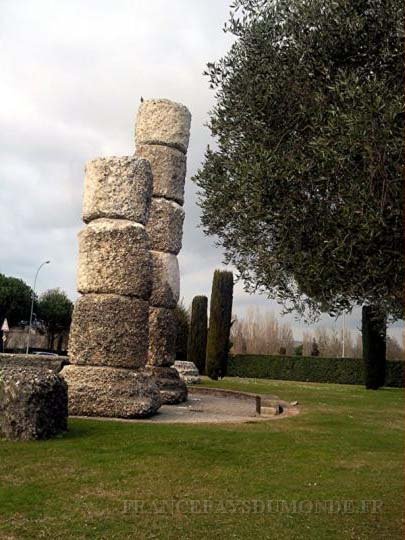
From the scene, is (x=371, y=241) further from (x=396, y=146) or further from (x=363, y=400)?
(x=363, y=400)

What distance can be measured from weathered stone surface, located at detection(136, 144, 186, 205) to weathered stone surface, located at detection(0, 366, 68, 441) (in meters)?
8.19

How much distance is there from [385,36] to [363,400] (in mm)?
15357

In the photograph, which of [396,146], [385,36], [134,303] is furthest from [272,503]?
[134,303]

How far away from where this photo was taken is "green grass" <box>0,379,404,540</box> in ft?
20.4

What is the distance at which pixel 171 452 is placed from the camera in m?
9.23

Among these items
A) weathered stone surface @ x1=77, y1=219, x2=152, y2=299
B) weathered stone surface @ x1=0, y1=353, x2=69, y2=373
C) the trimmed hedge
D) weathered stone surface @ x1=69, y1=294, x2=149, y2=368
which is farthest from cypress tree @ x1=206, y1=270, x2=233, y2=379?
weathered stone surface @ x1=77, y1=219, x2=152, y2=299

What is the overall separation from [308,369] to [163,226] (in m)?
23.6

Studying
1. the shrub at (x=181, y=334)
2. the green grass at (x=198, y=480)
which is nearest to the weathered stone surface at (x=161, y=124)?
the green grass at (x=198, y=480)

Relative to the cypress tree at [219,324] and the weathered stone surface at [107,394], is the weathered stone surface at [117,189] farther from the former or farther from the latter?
the cypress tree at [219,324]

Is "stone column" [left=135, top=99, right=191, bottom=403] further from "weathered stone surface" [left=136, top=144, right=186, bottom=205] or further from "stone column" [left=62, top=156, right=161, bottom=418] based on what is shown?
"stone column" [left=62, top=156, right=161, bottom=418]

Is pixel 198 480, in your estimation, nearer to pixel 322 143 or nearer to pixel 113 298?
pixel 322 143

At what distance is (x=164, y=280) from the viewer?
16859 millimetres

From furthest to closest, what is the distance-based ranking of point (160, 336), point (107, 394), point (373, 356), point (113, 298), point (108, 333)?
point (373, 356), point (160, 336), point (113, 298), point (108, 333), point (107, 394)

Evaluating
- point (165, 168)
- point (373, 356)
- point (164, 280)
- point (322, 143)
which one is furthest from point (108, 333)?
point (373, 356)
